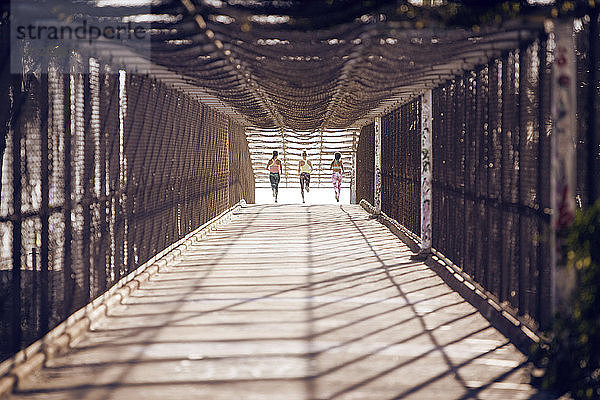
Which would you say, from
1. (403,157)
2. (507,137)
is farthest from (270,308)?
(403,157)

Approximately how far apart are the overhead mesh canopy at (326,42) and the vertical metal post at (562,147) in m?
0.26

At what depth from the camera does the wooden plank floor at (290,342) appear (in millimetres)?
5746

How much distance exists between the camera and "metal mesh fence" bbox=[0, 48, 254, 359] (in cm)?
632

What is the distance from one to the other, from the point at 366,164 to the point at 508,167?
765 inches

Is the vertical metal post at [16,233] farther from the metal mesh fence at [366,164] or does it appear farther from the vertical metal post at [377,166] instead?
the metal mesh fence at [366,164]

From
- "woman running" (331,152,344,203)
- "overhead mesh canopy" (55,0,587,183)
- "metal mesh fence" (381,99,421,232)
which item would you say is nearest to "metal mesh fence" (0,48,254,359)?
"overhead mesh canopy" (55,0,587,183)

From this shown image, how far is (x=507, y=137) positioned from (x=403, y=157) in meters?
9.25

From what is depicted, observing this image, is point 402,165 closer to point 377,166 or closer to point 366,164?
Answer: point 377,166

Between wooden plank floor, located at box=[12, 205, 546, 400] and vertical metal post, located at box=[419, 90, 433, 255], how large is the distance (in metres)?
0.88

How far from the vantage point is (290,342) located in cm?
715

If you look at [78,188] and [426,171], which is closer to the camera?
[78,188]

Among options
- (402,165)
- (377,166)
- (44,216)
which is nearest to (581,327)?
(44,216)

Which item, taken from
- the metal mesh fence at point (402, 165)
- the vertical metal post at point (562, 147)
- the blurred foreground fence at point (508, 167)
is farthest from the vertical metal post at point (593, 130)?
the metal mesh fence at point (402, 165)

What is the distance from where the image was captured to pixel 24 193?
21.2 feet
